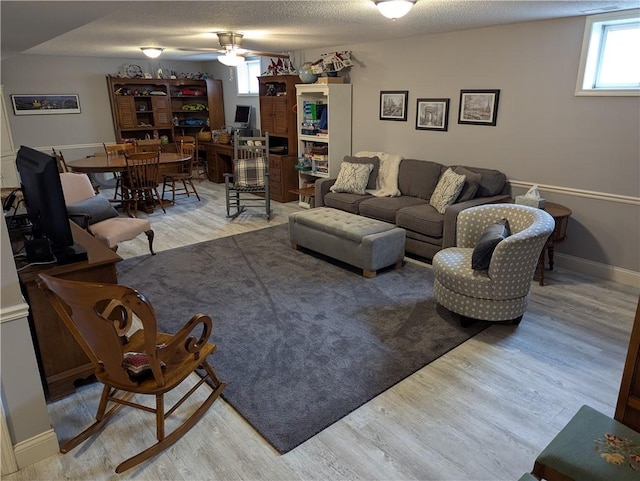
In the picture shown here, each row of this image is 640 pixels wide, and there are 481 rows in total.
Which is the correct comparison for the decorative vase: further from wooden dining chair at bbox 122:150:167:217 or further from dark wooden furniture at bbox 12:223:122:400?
dark wooden furniture at bbox 12:223:122:400

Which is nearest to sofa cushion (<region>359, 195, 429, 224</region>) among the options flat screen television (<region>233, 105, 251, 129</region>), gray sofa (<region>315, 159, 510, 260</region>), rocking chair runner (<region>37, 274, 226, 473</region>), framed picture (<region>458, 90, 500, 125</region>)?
gray sofa (<region>315, 159, 510, 260</region>)

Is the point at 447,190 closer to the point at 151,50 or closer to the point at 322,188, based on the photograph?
the point at 322,188

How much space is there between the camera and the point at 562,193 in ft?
13.3

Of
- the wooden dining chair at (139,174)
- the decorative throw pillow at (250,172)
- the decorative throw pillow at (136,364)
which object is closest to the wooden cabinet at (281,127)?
the decorative throw pillow at (250,172)

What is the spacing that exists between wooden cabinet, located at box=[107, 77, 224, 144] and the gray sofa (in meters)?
4.59

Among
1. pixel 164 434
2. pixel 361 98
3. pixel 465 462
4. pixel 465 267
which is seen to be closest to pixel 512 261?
pixel 465 267

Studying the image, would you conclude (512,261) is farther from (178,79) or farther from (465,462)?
(178,79)

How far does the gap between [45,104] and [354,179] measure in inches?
225

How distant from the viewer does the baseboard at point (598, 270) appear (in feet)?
12.3

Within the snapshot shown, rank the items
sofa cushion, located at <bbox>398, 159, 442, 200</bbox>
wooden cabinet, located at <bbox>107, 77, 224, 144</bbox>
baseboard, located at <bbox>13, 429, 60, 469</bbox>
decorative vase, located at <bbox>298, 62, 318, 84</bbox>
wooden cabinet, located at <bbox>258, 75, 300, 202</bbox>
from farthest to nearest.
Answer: wooden cabinet, located at <bbox>107, 77, 224, 144</bbox>
wooden cabinet, located at <bbox>258, 75, 300, 202</bbox>
decorative vase, located at <bbox>298, 62, 318, 84</bbox>
sofa cushion, located at <bbox>398, 159, 442, 200</bbox>
baseboard, located at <bbox>13, 429, 60, 469</bbox>

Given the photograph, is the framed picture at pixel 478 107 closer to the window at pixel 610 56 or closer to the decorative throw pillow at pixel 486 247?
the window at pixel 610 56

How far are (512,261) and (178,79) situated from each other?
7.63 meters

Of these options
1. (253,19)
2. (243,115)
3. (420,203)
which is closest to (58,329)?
(253,19)

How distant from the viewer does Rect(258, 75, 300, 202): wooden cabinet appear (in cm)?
643
